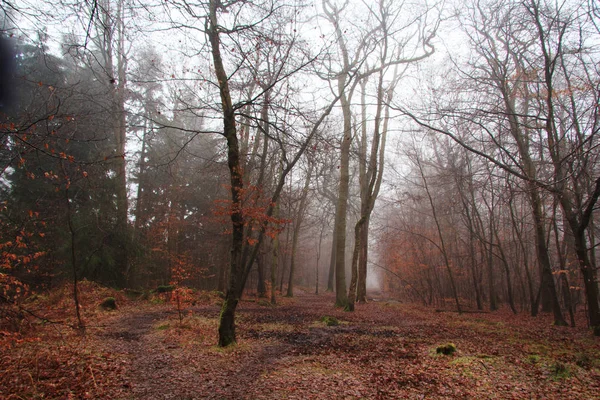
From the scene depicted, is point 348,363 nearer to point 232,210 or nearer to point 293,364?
point 293,364

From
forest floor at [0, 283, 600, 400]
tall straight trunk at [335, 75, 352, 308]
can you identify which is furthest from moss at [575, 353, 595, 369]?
tall straight trunk at [335, 75, 352, 308]

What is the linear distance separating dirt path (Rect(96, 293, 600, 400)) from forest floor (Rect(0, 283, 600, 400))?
0.02 m

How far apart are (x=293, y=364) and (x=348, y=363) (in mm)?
889

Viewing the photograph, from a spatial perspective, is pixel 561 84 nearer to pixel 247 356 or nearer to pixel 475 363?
pixel 475 363

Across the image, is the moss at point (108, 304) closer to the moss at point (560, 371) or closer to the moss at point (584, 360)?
the moss at point (560, 371)

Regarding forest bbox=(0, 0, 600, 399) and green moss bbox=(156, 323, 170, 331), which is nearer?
forest bbox=(0, 0, 600, 399)

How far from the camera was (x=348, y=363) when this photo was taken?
5.44 metres

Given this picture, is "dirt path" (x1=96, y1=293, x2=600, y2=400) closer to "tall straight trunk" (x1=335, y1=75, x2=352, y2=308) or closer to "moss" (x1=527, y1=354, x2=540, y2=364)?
"moss" (x1=527, y1=354, x2=540, y2=364)

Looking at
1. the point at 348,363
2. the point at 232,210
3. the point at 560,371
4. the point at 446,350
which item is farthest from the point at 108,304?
the point at 560,371

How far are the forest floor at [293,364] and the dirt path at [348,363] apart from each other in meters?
0.02

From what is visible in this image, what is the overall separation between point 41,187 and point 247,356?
10.6 metres

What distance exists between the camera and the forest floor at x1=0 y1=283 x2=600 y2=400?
4215 mm

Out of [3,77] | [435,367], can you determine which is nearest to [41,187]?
[3,77]

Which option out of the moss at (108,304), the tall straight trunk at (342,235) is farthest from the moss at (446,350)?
the moss at (108,304)
